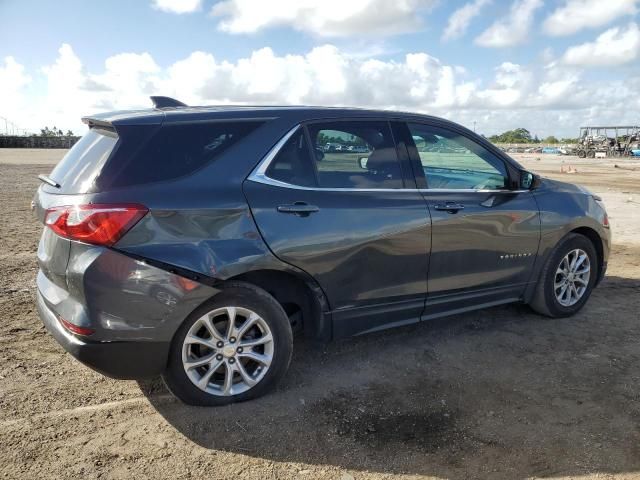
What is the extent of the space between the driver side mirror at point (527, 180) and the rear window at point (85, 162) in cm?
318

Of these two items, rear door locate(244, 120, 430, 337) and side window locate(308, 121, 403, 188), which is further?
side window locate(308, 121, 403, 188)

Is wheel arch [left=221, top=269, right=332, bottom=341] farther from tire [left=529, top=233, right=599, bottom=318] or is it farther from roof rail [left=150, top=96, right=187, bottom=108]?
tire [left=529, top=233, right=599, bottom=318]

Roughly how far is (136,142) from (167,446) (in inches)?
65.8

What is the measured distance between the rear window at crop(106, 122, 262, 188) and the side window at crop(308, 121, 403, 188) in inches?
19.8

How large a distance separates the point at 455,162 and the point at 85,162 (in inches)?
106

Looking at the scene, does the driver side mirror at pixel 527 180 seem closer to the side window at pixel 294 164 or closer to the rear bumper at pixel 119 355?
the side window at pixel 294 164

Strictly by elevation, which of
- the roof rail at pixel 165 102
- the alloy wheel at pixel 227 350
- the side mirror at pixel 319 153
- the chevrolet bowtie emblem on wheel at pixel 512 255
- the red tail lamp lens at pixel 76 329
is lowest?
the alloy wheel at pixel 227 350

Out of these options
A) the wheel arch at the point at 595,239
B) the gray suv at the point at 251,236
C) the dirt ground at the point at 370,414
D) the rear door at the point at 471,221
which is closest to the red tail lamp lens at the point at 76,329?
the gray suv at the point at 251,236

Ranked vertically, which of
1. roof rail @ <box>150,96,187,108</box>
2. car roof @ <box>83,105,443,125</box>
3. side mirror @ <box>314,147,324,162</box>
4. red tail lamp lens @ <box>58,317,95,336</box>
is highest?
roof rail @ <box>150,96,187,108</box>

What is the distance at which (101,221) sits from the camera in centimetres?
291

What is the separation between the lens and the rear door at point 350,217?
3.37 meters

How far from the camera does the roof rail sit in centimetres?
393

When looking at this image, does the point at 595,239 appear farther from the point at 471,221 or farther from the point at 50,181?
the point at 50,181

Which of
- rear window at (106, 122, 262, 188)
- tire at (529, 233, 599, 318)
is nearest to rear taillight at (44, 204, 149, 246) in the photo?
rear window at (106, 122, 262, 188)
